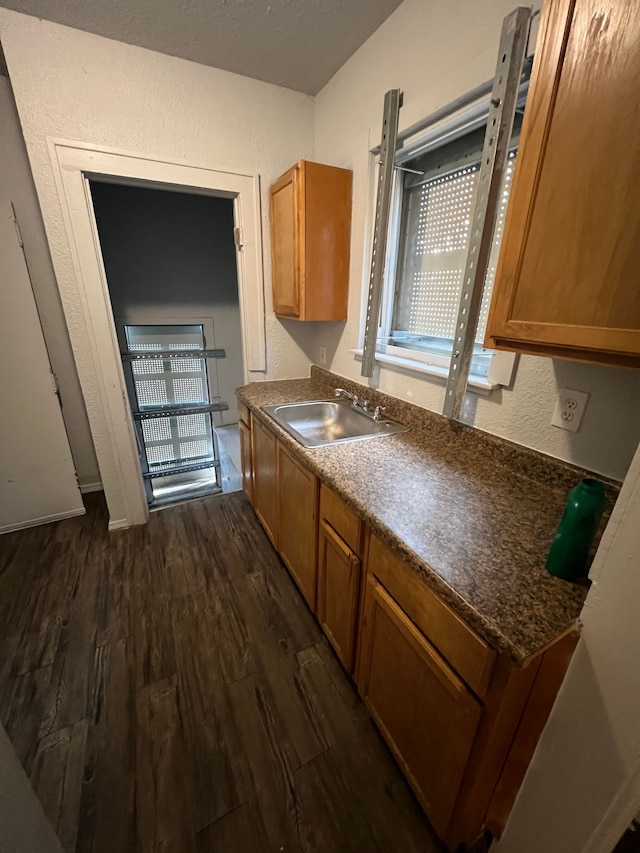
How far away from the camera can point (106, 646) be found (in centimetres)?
148

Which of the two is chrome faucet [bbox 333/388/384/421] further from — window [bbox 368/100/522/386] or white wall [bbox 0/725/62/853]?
white wall [bbox 0/725/62/853]

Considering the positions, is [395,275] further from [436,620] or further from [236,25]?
[436,620]

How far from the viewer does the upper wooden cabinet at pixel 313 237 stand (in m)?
1.78

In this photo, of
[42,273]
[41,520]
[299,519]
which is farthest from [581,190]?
[41,520]

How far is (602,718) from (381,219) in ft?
5.97

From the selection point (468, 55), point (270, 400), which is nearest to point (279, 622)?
point (270, 400)

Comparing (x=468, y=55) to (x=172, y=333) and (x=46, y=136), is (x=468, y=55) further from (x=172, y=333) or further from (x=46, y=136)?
(x=172, y=333)

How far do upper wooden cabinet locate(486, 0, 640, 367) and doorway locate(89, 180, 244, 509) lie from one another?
260 cm

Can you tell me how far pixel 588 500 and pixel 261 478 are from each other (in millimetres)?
1652

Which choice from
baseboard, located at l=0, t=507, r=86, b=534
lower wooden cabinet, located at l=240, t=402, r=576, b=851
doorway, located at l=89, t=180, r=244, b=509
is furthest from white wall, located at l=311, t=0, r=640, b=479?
baseboard, located at l=0, t=507, r=86, b=534

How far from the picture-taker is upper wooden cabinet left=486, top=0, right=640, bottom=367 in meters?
0.61

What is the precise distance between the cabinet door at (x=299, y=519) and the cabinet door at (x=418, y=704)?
40cm

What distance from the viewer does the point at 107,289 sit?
1.85m

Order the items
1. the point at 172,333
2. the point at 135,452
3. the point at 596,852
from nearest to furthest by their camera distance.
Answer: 1. the point at 596,852
2. the point at 135,452
3. the point at 172,333
